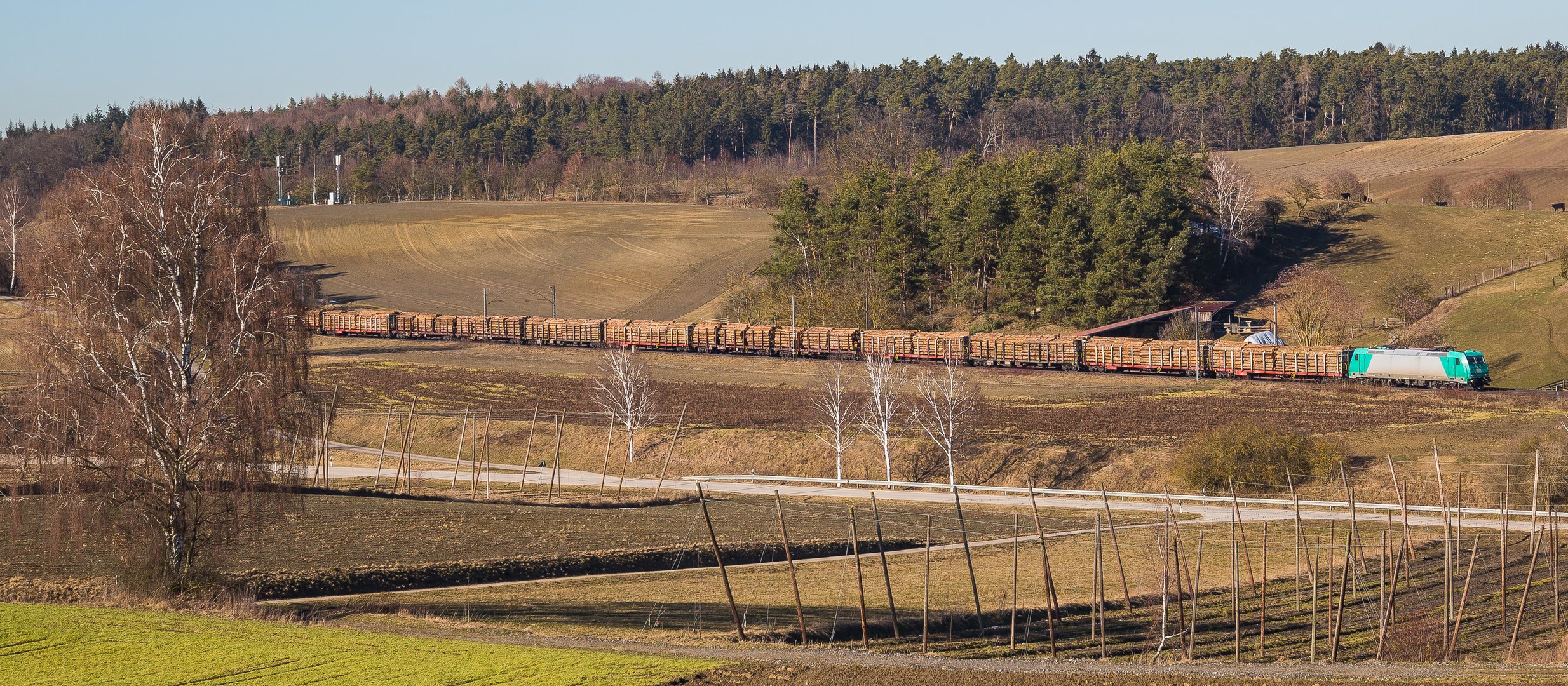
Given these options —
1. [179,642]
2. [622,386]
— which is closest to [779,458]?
[622,386]

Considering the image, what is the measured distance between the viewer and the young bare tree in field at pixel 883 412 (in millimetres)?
62875

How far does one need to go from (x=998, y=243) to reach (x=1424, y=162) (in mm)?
82858

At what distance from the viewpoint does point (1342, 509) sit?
163 ft

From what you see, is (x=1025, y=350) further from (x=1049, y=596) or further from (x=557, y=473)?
(x=1049, y=596)

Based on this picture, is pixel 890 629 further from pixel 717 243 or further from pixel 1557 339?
pixel 717 243

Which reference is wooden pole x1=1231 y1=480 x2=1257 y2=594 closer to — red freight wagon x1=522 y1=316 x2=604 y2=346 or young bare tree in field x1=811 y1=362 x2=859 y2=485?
young bare tree in field x1=811 y1=362 x2=859 y2=485

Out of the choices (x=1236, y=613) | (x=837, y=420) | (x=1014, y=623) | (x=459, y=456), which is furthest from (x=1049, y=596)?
(x=459, y=456)

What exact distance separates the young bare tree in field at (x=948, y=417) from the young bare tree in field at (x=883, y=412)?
4.08 ft

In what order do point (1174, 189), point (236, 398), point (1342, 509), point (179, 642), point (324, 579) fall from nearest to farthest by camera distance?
1. point (179, 642)
2. point (236, 398)
3. point (324, 579)
4. point (1342, 509)
5. point (1174, 189)

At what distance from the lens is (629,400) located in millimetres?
69000

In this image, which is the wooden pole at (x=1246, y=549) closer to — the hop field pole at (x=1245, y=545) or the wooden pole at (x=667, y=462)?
the hop field pole at (x=1245, y=545)

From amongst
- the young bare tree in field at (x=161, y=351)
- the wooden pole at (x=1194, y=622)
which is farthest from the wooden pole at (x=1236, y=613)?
the young bare tree in field at (x=161, y=351)

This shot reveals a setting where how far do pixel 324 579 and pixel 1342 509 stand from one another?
116ft

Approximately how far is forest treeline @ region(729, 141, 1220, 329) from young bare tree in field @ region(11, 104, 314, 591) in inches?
3084
